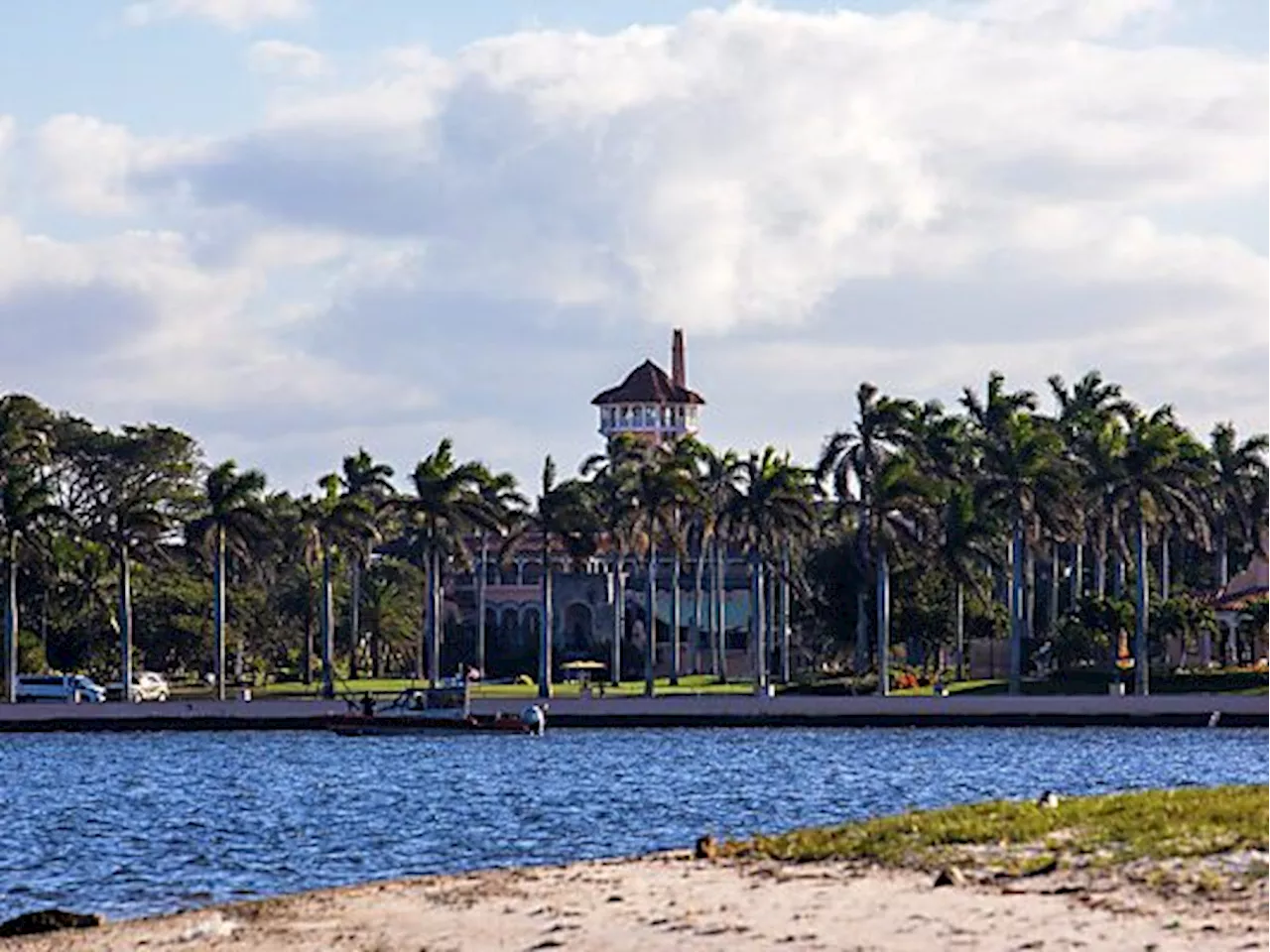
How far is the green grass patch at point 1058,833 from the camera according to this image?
3238 centimetres

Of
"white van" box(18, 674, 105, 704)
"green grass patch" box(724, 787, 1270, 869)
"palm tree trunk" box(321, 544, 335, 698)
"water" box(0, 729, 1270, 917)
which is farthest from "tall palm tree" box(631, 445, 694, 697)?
"green grass patch" box(724, 787, 1270, 869)

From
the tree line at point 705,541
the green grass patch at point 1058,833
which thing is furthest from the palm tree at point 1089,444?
the green grass patch at point 1058,833

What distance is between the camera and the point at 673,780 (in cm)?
8362

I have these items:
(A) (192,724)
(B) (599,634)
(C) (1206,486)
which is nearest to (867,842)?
(A) (192,724)

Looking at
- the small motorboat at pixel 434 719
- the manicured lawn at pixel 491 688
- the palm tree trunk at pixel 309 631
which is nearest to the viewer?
the small motorboat at pixel 434 719

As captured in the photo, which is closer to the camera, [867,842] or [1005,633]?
[867,842]

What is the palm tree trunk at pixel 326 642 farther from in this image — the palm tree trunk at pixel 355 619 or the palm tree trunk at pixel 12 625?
the palm tree trunk at pixel 12 625

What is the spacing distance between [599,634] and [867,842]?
6238 inches

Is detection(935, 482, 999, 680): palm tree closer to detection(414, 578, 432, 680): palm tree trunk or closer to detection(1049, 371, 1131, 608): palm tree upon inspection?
detection(1049, 371, 1131, 608): palm tree

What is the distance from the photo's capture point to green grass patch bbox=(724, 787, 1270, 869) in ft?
106

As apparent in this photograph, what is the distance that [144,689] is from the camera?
509ft

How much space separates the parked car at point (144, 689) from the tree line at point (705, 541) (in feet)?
9.95

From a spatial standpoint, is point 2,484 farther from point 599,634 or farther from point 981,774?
point 981,774

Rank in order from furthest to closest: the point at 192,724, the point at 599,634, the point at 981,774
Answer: the point at 599,634
the point at 192,724
the point at 981,774
